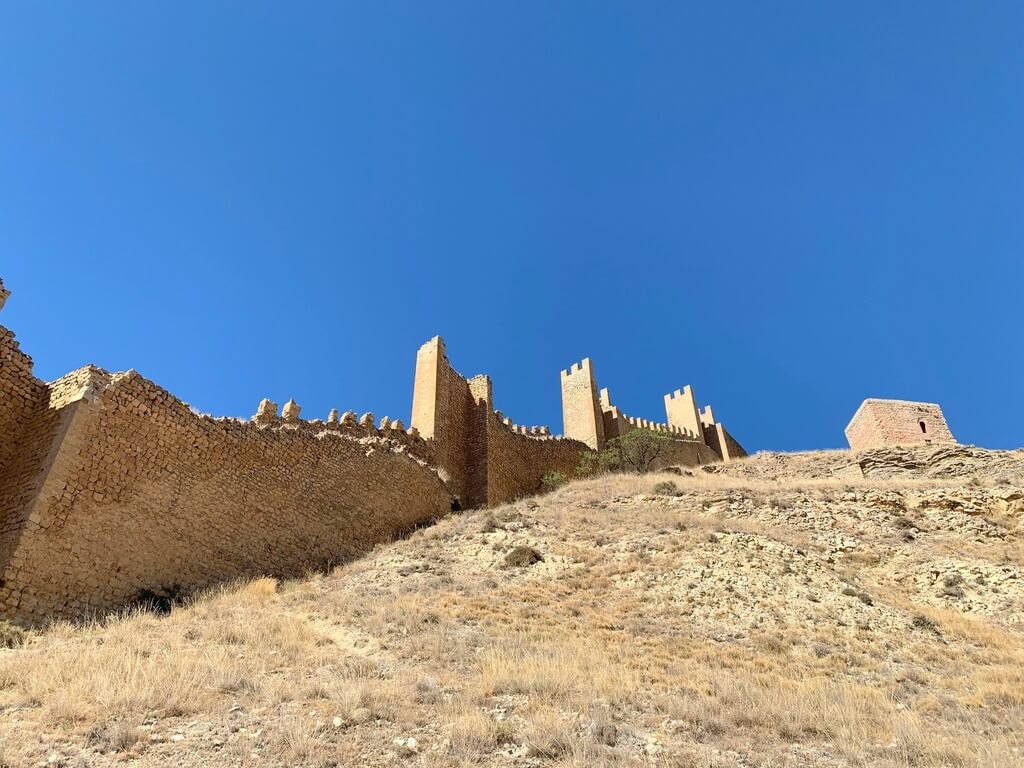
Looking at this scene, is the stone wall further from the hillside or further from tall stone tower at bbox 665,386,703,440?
tall stone tower at bbox 665,386,703,440

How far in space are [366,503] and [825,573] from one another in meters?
10.6

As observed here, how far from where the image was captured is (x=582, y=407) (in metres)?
36.6

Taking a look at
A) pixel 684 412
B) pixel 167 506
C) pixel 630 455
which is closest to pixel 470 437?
pixel 630 455

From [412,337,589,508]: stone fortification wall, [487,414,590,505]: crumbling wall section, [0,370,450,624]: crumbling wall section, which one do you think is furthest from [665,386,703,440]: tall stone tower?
[0,370,450,624]: crumbling wall section

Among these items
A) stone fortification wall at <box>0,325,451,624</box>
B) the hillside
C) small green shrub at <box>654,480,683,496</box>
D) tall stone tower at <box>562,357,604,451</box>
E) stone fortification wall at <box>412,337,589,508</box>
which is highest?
tall stone tower at <box>562,357,604,451</box>

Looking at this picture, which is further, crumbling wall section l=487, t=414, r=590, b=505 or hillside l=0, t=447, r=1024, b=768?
crumbling wall section l=487, t=414, r=590, b=505

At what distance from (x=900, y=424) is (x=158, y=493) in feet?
92.0

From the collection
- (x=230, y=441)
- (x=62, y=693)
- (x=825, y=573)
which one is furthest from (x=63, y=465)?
(x=825, y=573)

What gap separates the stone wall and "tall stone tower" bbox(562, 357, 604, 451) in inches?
492

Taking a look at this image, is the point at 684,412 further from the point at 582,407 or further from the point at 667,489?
the point at 667,489

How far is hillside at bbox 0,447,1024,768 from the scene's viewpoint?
5.55 metres

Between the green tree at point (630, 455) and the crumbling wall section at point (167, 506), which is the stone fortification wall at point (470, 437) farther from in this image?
the crumbling wall section at point (167, 506)

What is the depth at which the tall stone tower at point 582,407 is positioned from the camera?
35.1m

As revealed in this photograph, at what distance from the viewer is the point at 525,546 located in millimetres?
14305
